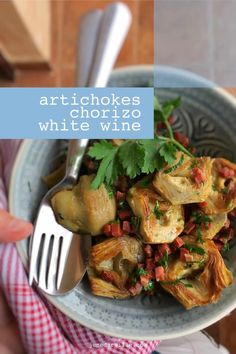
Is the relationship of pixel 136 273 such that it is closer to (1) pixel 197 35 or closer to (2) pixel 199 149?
(2) pixel 199 149

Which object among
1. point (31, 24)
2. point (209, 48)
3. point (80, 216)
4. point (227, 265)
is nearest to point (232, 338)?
point (227, 265)

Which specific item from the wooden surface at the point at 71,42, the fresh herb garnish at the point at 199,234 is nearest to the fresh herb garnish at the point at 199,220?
the fresh herb garnish at the point at 199,234

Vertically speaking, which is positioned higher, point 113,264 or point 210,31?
point 210,31

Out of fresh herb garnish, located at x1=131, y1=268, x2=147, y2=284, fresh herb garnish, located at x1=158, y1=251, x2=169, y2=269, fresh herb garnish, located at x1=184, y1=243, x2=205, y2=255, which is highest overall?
fresh herb garnish, located at x1=184, y1=243, x2=205, y2=255

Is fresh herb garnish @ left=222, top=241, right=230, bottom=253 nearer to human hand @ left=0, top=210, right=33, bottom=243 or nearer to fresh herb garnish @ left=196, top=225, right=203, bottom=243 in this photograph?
fresh herb garnish @ left=196, top=225, right=203, bottom=243

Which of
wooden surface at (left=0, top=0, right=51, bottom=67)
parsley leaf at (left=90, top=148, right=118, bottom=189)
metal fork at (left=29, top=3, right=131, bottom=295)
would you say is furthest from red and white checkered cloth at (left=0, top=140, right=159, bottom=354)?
wooden surface at (left=0, top=0, right=51, bottom=67)

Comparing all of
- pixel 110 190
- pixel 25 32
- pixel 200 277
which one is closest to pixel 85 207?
pixel 110 190

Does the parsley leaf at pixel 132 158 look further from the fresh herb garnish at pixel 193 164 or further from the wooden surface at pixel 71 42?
the wooden surface at pixel 71 42
